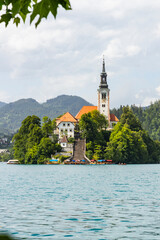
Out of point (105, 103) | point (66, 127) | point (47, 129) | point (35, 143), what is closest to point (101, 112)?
point (105, 103)

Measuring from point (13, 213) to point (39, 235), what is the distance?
6368mm

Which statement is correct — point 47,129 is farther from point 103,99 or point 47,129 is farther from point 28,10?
point 28,10

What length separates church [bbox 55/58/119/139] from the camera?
473 ft

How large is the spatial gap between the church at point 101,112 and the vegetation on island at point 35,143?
395 centimetres

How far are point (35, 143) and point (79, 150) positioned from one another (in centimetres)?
Result: 1474

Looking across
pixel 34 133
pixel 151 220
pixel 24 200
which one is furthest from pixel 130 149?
pixel 151 220

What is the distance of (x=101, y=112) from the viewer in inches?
6097

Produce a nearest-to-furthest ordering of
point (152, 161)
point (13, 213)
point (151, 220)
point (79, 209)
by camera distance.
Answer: point (151, 220) → point (13, 213) → point (79, 209) → point (152, 161)

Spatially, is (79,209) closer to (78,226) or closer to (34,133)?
(78,226)

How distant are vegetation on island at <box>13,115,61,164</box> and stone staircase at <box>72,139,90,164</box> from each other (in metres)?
5.68

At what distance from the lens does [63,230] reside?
1753 centimetres

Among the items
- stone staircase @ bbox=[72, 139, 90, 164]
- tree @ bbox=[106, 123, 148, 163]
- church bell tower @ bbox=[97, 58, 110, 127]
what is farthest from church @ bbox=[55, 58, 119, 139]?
tree @ bbox=[106, 123, 148, 163]

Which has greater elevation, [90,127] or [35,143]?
[90,127]

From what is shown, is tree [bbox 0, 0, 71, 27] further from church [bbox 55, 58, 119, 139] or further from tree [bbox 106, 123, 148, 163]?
church [bbox 55, 58, 119, 139]
